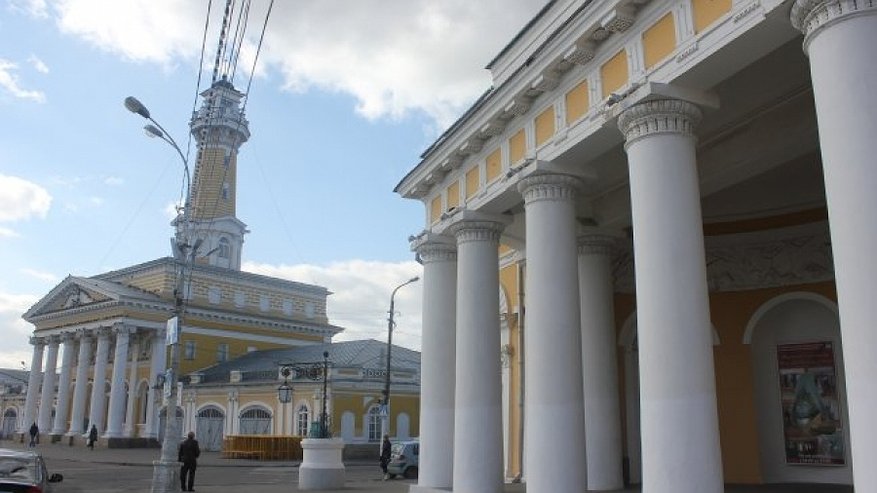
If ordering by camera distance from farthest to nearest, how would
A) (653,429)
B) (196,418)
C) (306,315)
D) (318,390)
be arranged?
(306,315)
(196,418)
(318,390)
(653,429)

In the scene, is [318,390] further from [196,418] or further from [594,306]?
[594,306]

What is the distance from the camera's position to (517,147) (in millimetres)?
13203

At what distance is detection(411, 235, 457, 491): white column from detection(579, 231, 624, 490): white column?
273 cm

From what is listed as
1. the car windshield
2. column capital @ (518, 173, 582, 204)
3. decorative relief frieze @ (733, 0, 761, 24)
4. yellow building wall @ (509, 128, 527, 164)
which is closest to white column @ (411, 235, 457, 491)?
yellow building wall @ (509, 128, 527, 164)

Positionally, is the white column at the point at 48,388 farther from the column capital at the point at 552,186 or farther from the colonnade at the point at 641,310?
the column capital at the point at 552,186

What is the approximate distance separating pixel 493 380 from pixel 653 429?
18.6 feet

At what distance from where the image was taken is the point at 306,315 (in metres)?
63.0

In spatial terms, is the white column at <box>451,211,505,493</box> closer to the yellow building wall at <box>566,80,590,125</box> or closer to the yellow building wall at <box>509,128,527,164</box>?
the yellow building wall at <box>509,128,527,164</box>

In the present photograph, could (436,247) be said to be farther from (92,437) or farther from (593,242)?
(92,437)

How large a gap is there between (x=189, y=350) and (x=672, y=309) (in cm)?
5020

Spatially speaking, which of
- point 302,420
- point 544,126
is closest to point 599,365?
point 544,126

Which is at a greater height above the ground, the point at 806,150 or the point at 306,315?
the point at 306,315

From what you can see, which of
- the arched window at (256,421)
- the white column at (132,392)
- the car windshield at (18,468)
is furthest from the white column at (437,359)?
the white column at (132,392)

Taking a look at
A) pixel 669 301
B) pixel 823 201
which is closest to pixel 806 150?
pixel 823 201
